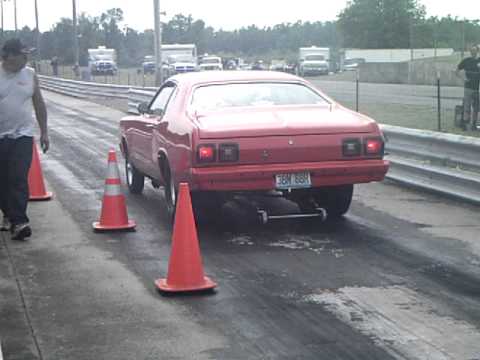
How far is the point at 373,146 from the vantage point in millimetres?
8992

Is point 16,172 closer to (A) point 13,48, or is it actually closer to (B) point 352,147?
(A) point 13,48

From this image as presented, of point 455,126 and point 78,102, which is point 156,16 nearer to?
point 78,102

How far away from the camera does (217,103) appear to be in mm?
9625

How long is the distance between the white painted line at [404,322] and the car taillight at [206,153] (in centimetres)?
219

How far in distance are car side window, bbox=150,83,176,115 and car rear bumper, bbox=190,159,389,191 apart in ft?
6.05

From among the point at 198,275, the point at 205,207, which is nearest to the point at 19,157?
the point at 205,207

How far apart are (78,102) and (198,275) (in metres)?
32.4

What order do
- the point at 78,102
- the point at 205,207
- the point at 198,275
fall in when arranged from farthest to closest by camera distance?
the point at 78,102 → the point at 205,207 → the point at 198,275

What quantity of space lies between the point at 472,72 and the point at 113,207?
10.4 m

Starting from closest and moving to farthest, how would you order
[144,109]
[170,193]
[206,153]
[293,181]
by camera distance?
[206,153] → [293,181] → [170,193] → [144,109]

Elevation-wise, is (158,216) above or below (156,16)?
below

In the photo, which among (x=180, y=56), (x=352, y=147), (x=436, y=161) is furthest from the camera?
(x=180, y=56)

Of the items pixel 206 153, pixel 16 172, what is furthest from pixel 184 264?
pixel 16 172

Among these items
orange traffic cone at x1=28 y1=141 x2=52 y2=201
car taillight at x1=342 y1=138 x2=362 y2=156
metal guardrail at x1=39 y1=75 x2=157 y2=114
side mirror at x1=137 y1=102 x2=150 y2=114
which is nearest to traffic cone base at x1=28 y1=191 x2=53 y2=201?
orange traffic cone at x1=28 y1=141 x2=52 y2=201
